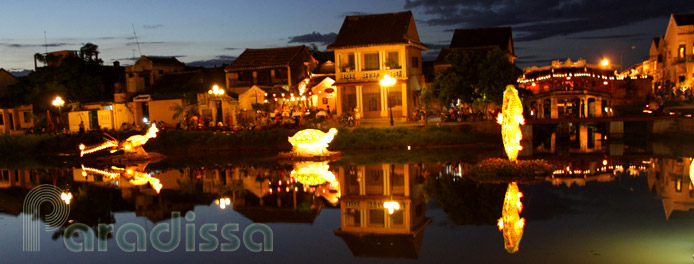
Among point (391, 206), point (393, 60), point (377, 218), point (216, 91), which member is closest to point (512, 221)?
point (377, 218)

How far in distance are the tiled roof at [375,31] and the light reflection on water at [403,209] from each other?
13608mm

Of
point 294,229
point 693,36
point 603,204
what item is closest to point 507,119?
point 603,204

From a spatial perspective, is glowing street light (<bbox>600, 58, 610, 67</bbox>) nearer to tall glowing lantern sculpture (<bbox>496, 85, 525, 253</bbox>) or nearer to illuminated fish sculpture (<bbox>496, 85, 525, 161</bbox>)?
tall glowing lantern sculpture (<bbox>496, 85, 525, 253</bbox>)

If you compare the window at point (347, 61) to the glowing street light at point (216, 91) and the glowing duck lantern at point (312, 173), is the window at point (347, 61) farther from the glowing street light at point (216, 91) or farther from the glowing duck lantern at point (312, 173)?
the glowing duck lantern at point (312, 173)

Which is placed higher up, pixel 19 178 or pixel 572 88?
pixel 572 88

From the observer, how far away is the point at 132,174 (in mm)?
23938

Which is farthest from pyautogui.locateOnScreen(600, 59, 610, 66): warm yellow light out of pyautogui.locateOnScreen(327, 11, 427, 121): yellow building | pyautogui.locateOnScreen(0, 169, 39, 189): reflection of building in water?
pyautogui.locateOnScreen(0, 169, 39, 189): reflection of building in water

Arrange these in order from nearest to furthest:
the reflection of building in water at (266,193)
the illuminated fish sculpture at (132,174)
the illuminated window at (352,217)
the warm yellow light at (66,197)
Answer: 1. the illuminated window at (352,217)
2. the reflection of building in water at (266,193)
3. the warm yellow light at (66,197)
4. the illuminated fish sculpture at (132,174)

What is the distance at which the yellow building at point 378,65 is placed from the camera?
3528cm

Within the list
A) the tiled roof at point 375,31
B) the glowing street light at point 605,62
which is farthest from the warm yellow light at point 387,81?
the glowing street light at point 605,62

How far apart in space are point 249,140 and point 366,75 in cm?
892

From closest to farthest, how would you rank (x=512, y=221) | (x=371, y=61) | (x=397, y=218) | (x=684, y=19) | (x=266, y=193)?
1. (x=512, y=221)
2. (x=397, y=218)
3. (x=266, y=193)
4. (x=371, y=61)
5. (x=684, y=19)

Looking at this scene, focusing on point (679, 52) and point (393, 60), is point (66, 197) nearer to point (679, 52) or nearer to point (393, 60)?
point (393, 60)

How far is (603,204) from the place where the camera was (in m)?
14.5
